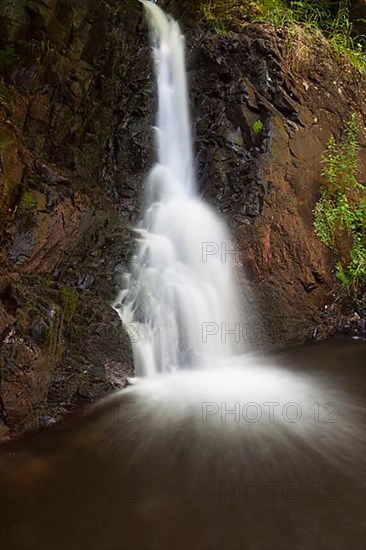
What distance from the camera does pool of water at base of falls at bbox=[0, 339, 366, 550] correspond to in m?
2.42

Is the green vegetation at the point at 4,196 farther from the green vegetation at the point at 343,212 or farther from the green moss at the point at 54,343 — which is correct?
the green vegetation at the point at 343,212

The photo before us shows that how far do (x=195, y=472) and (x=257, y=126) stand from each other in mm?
4780

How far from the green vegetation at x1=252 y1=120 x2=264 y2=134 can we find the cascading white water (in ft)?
3.16

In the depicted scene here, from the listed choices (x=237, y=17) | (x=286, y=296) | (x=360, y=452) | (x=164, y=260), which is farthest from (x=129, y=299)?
(x=237, y=17)

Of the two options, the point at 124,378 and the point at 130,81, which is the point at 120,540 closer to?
the point at 124,378

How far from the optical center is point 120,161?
638 cm

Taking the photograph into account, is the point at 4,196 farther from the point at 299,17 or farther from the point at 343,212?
the point at 299,17

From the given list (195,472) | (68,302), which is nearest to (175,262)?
(68,302)

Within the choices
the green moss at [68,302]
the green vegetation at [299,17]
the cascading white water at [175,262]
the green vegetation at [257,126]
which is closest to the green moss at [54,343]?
the green moss at [68,302]

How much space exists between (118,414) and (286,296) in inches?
118

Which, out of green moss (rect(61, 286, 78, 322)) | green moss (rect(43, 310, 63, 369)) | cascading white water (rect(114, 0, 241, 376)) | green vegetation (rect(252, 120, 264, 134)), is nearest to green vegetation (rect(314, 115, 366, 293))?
green vegetation (rect(252, 120, 264, 134))

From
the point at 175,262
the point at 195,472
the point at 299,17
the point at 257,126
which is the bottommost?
the point at 195,472

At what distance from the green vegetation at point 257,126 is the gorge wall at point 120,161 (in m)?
0.02

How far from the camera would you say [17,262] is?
14.6 feet
